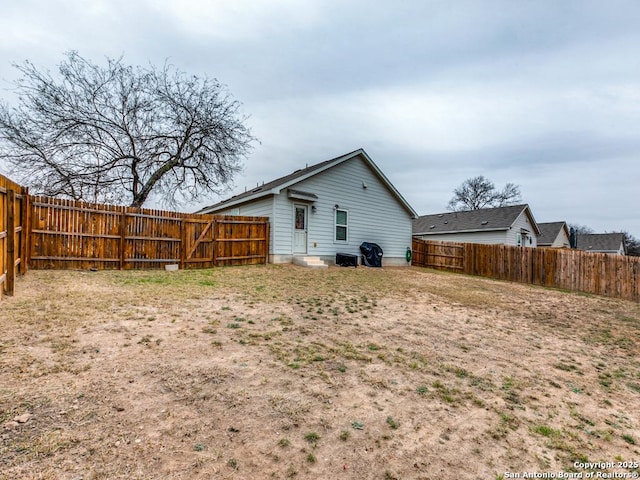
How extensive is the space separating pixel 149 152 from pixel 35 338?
46.5 feet

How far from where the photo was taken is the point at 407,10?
29.7ft

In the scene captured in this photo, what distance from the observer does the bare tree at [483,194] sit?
39375mm

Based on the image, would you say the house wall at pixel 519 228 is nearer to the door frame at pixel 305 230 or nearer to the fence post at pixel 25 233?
the door frame at pixel 305 230

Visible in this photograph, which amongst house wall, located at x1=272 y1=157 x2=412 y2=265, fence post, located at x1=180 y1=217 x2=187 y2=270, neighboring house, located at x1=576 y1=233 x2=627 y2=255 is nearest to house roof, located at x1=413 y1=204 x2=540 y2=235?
house wall, located at x1=272 y1=157 x2=412 y2=265

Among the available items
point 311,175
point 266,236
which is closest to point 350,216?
point 311,175

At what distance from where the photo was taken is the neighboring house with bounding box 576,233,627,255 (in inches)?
1476

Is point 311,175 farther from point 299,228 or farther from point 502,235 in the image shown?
point 502,235

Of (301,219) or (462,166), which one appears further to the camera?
(462,166)

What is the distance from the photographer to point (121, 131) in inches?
569

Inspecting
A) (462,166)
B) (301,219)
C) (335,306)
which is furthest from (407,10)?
(462,166)

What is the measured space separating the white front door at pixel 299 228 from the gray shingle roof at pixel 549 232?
26.0 meters

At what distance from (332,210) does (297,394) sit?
1181cm

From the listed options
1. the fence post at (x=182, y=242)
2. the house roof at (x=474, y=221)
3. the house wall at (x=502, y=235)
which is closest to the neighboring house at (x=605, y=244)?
the house roof at (x=474, y=221)

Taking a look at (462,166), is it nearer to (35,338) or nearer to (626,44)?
(626,44)
